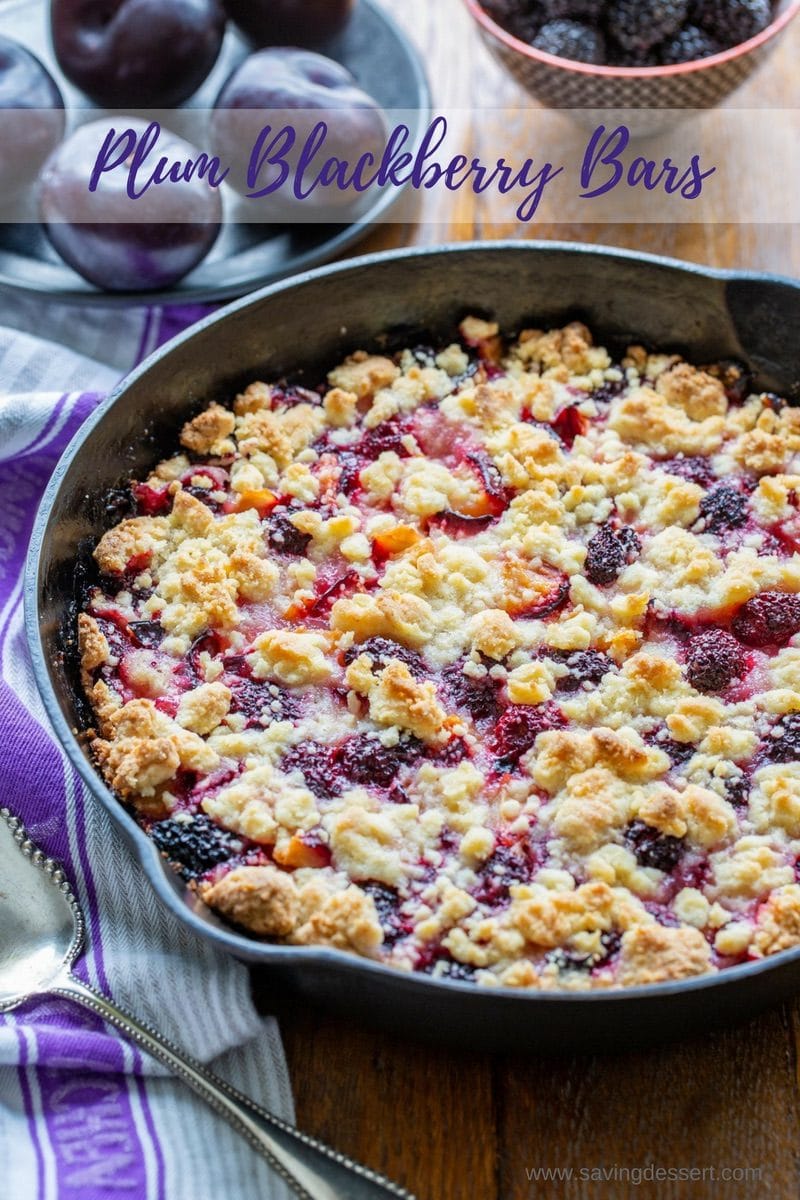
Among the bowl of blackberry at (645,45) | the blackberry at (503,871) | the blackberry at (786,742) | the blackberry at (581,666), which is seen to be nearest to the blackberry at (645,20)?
the bowl of blackberry at (645,45)

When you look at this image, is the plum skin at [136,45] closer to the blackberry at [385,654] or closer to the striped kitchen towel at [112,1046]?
the striped kitchen towel at [112,1046]

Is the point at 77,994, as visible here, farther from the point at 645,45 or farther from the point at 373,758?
the point at 645,45

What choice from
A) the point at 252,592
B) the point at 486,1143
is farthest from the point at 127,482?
the point at 486,1143

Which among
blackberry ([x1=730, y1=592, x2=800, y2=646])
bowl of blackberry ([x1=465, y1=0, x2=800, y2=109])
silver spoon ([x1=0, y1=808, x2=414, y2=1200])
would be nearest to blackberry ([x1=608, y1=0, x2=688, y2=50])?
bowl of blackberry ([x1=465, y1=0, x2=800, y2=109])

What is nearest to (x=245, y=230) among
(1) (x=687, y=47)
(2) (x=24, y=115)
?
(2) (x=24, y=115)

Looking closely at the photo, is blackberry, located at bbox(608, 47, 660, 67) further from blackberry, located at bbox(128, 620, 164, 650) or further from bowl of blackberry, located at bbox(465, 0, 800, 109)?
blackberry, located at bbox(128, 620, 164, 650)

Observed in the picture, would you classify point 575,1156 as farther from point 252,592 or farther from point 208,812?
point 252,592
